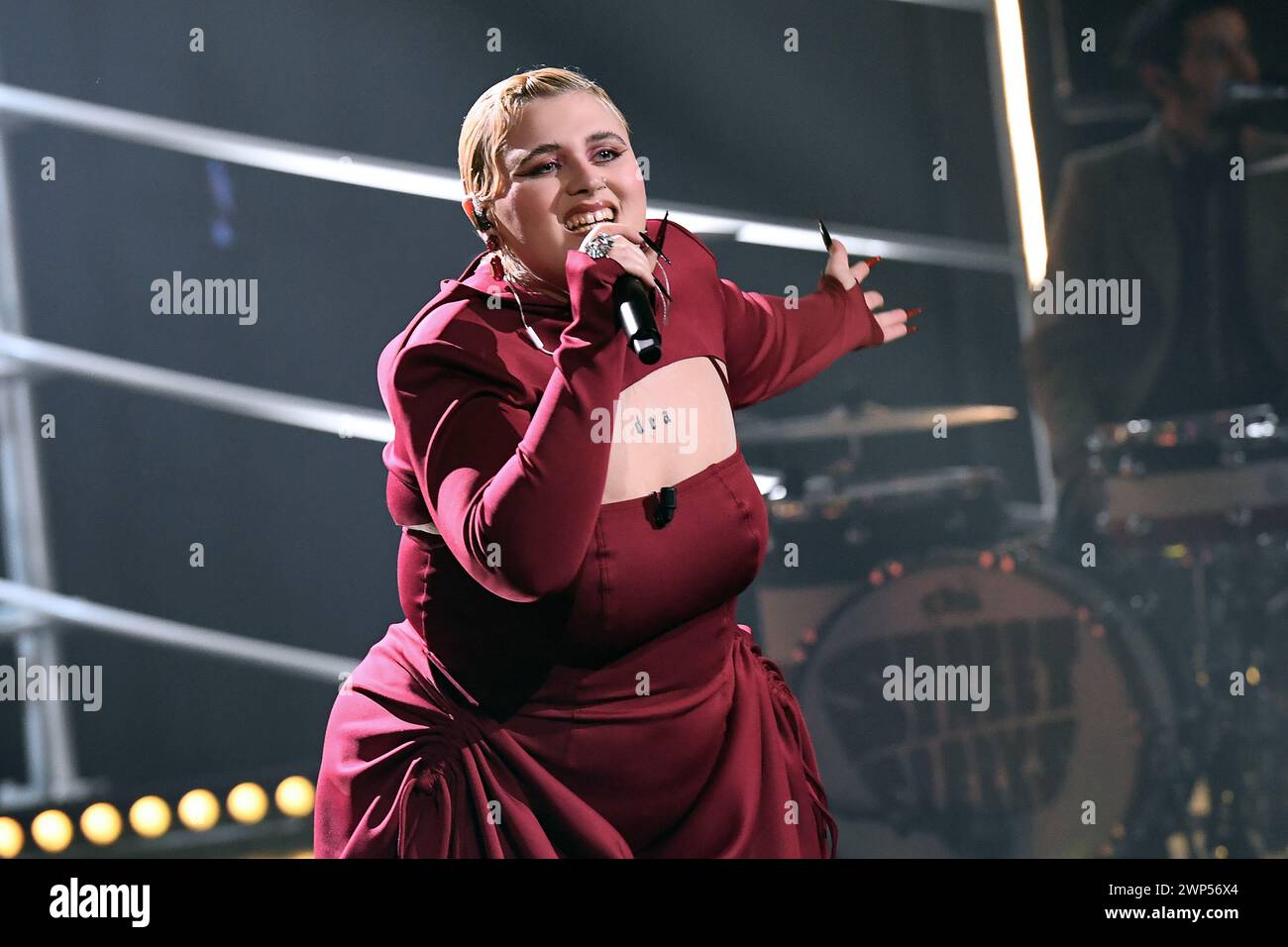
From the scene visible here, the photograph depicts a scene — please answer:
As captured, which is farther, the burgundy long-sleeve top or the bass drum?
the bass drum

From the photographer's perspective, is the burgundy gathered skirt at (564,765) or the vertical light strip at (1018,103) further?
the vertical light strip at (1018,103)

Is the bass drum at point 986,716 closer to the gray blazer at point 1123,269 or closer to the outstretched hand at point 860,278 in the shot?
the gray blazer at point 1123,269

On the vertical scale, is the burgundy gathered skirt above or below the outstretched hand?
below

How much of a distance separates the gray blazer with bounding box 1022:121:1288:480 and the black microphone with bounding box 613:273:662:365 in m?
1.34

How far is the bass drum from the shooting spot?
2.50 metres

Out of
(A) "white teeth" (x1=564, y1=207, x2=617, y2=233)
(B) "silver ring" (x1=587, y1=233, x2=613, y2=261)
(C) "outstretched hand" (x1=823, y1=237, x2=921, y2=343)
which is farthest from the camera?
(C) "outstretched hand" (x1=823, y1=237, x2=921, y2=343)

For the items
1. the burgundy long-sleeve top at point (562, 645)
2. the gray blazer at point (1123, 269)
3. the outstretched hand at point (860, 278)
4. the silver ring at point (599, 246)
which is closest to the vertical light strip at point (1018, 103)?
the gray blazer at point (1123, 269)

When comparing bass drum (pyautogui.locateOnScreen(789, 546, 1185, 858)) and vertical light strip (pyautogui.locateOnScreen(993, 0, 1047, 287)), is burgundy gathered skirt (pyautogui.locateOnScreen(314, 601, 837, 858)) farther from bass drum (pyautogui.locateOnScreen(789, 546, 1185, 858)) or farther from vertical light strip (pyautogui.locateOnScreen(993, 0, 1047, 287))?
vertical light strip (pyautogui.locateOnScreen(993, 0, 1047, 287))

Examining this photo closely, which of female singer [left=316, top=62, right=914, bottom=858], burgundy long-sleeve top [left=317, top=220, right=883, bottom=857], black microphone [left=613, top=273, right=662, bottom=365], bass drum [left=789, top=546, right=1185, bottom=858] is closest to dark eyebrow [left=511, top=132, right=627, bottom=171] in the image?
female singer [left=316, top=62, right=914, bottom=858]

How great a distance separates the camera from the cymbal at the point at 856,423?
2.51 meters

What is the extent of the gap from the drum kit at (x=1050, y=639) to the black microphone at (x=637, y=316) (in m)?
1.13

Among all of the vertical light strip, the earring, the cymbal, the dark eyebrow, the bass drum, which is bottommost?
the bass drum
